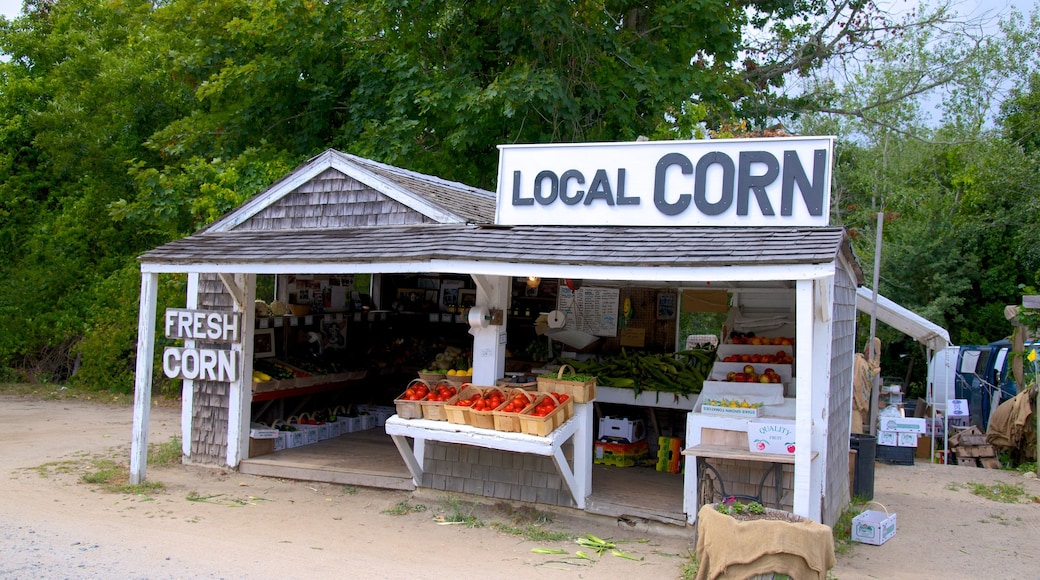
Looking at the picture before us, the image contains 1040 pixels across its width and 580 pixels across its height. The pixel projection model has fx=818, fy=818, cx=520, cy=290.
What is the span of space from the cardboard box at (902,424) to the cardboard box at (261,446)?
9748mm

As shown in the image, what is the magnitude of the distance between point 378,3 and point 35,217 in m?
9.82

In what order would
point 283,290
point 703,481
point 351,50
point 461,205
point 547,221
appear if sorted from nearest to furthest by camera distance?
1. point 703,481
2. point 547,221
3. point 461,205
4. point 283,290
5. point 351,50

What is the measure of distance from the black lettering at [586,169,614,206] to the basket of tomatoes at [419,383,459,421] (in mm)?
2253

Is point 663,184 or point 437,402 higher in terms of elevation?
point 663,184

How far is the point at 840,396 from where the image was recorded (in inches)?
328

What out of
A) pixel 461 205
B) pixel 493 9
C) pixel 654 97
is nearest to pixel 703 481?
pixel 461 205

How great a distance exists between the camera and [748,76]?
18719 mm

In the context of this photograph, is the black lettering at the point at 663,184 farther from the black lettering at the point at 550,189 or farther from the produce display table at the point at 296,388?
the produce display table at the point at 296,388

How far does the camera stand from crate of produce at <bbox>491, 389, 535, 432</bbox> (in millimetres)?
7195

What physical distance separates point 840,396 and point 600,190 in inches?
129

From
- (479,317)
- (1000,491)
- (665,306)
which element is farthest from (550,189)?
(1000,491)

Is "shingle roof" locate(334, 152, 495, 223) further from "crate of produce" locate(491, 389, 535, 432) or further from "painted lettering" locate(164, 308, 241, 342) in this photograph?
"painted lettering" locate(164, 308, 241, 342)

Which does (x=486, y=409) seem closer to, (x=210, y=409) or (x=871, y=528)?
(x=871, y=528)

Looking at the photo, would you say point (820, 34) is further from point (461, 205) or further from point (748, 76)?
point (461, 205)
